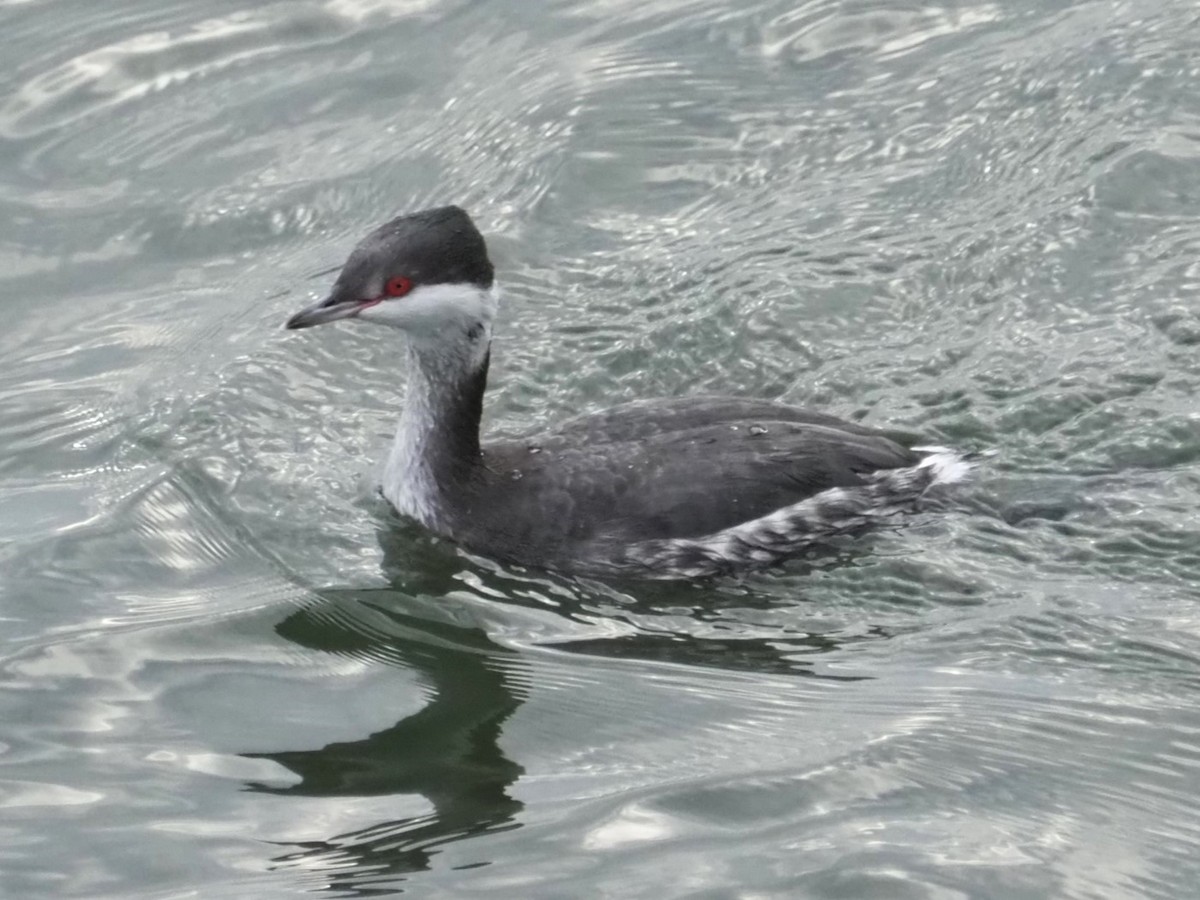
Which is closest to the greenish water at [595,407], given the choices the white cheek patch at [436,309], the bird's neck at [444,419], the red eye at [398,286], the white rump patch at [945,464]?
the white rump patch at [945,464]

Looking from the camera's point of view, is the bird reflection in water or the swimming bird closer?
the bird reflection in water

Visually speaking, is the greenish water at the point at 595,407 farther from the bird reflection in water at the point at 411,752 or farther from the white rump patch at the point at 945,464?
the white rump patch at the point at 945,464

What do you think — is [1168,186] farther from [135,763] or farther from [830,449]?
[135,763]

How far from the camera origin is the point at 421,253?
8297 mm

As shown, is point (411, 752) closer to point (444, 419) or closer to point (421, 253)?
point (444, 419)

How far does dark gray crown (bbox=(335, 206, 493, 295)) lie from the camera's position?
→ 827 cm

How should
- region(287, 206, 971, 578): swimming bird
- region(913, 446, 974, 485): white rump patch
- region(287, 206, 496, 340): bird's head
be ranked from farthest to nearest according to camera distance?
region(913, 446, 974, 485): white rump patch < region(287, 206, 971, 578): swimming bird < region(287, 206, 496, 340): bird's head

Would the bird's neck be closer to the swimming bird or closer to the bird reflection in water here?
the swimming bird

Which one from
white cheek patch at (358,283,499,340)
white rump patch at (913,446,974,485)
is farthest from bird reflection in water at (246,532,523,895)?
white rump patch at (913,446,974,485)

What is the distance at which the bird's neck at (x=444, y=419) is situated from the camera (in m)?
8.74

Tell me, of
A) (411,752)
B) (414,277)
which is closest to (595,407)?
(414,277)

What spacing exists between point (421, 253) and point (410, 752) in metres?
2.18

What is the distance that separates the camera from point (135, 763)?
23.7 feet

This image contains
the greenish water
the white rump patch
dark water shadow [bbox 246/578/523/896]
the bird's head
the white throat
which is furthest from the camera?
the white rump patch
